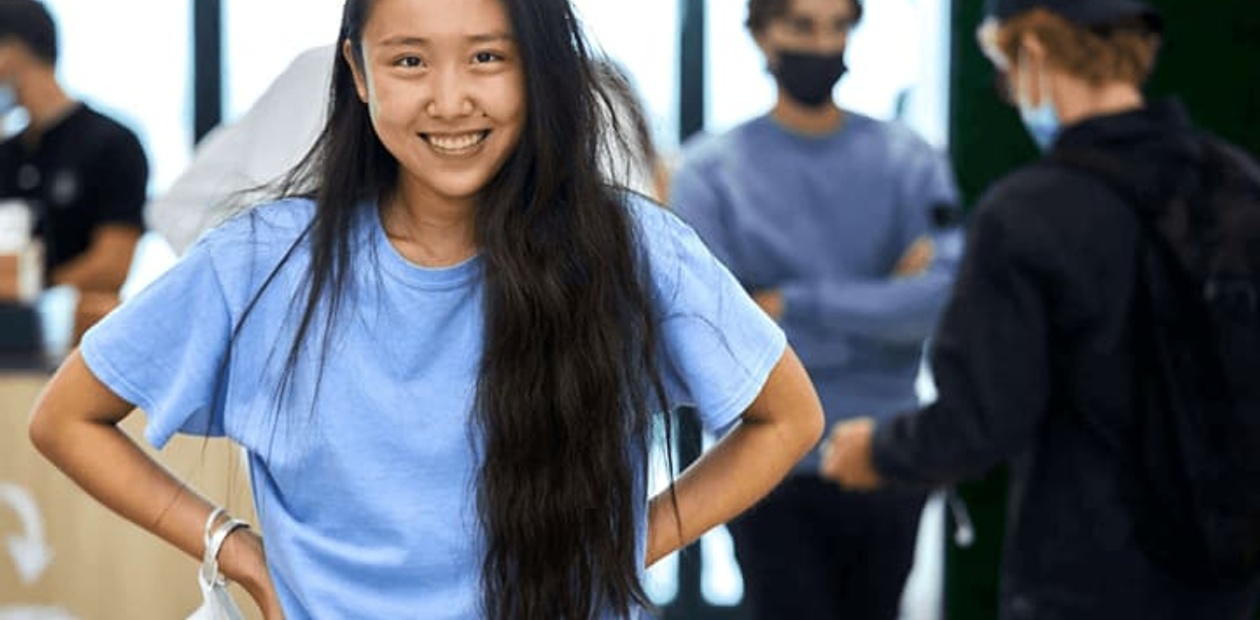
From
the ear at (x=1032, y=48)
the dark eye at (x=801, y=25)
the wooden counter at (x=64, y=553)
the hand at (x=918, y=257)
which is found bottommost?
the wooden counter at (x=64, y=553)

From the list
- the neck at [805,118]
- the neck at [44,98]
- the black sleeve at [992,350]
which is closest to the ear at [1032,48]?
the black sleeve at [992,350]

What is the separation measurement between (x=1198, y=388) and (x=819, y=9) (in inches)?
51.7

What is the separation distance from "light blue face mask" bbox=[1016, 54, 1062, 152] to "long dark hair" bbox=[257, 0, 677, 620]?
1.27 meters

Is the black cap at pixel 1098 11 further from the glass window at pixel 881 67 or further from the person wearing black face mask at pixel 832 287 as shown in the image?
the glass window at pixel 881 67

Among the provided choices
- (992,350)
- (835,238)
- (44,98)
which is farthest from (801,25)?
(44,98)

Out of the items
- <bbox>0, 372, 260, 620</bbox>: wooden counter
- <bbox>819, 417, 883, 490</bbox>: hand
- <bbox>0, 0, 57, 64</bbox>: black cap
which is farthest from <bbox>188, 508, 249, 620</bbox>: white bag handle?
<bbox>0, 0, 57, 64</bbox>: black cap

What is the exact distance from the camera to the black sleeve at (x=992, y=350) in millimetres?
2557

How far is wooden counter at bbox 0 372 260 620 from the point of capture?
396 centimetres

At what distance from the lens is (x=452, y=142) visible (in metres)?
1.58

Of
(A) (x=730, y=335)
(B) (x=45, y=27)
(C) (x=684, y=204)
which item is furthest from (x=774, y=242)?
(B) (x=45, y=27)

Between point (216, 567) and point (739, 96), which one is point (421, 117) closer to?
point (216, 567)

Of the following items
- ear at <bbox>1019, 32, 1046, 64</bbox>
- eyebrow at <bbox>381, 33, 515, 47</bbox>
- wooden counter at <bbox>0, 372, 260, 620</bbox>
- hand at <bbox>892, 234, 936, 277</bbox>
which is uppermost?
eyebrow at <bbox>381, 33, 515, 47</bbox>

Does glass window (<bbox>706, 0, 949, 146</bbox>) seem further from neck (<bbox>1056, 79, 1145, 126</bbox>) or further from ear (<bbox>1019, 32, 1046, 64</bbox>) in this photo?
neck (<bbox>1056, 79, 1145, 126</bbox>)

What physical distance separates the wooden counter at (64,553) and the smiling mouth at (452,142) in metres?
2.49
